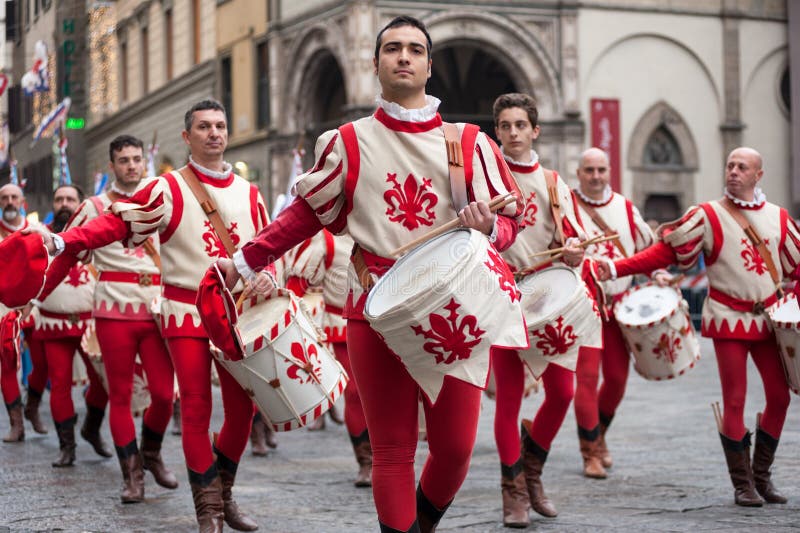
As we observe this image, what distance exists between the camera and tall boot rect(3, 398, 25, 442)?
1024 centimetres

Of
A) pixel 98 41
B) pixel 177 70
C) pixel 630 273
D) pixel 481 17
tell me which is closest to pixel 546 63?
pixel 481 17

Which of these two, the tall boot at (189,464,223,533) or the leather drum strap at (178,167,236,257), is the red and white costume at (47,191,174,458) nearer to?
the leather drum strap at (178,167,236,257)

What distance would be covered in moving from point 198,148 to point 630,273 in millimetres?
2515

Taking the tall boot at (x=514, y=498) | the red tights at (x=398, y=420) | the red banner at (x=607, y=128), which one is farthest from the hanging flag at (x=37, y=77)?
the red tights at (x=398, y=420)

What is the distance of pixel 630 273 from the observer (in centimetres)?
738

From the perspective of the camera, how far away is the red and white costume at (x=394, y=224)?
436 centimetres

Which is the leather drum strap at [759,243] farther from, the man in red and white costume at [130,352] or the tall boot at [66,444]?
the tall boot at [66,444]

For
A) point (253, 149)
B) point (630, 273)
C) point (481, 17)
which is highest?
point (481, 17)

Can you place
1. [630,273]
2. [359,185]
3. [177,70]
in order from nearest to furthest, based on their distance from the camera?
1. [359,185]
2. [630,273]
3. [177,70]

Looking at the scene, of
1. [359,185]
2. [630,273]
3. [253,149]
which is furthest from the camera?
[253,149]

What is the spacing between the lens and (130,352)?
7.15m

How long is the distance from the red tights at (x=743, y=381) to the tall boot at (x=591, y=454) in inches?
39.6

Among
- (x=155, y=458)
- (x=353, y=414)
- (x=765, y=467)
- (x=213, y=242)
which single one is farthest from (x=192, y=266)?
(x=765, y=467)

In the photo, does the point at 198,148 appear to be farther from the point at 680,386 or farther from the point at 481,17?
the point at 481,17
